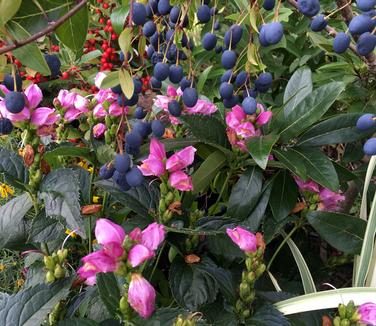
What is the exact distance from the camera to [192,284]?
0.82 metres

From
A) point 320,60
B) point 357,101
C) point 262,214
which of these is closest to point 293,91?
point 357,101

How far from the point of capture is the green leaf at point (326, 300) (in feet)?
2.63

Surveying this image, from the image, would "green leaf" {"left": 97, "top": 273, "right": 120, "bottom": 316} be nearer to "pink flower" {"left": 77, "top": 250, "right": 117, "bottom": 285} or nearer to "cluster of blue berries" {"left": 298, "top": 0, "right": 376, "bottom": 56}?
"pink flower" {"left": 77, "top": 250, "right": 117, "bottom": 285}

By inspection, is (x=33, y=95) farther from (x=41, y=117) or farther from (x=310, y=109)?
(x=310, y=109)

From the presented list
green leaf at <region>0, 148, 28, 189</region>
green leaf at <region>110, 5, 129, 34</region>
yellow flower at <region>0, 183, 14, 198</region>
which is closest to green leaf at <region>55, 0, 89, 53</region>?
green leaf at <region>110, 5, 129, 34</region>

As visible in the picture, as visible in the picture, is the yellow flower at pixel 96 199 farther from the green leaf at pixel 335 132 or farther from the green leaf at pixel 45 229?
the green leaf at pixel 335 132

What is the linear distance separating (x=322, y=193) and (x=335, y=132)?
0.14 meters

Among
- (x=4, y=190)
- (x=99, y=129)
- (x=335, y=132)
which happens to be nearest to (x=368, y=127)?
(x=335, y=132)

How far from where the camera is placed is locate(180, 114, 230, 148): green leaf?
91 cm

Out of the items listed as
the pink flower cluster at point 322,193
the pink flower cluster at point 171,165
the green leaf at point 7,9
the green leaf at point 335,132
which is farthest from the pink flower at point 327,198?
the green leaf at point 7,9

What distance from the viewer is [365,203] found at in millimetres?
1064

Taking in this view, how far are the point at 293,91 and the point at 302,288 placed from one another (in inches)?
17.9

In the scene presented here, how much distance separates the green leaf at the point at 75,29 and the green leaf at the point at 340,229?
569mm

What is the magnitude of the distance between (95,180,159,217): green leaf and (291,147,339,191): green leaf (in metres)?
0.30
